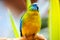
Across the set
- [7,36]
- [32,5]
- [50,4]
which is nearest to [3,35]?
[7,36]

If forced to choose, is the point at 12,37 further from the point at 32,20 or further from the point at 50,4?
the point at 50,4

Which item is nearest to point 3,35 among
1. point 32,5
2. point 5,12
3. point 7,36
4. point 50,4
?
point 7,36

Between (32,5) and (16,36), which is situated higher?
(32,5)

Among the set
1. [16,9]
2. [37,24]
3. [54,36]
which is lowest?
[54,36]

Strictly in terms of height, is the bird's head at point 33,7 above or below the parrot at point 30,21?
above

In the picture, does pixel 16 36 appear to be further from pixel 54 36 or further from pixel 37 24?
pixel 54 36

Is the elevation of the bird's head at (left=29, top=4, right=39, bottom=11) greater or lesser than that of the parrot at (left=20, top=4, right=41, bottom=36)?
greater
